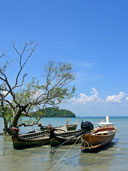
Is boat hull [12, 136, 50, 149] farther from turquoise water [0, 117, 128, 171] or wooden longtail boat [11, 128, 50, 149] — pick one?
turquoise water [0, 117, 128, 171]

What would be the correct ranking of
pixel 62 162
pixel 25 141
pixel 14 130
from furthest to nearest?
1. pixel 25 141
2. pixel 14 130
3. pixel 62 162

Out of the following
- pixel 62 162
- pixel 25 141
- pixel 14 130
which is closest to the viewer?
pixel 62 162

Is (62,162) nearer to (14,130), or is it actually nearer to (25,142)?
(14,130)

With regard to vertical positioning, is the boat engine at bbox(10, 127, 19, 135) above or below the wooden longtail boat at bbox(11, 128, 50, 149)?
above

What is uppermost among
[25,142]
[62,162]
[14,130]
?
[14,130]

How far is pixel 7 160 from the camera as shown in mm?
12125

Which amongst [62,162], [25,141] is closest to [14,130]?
[25,141]

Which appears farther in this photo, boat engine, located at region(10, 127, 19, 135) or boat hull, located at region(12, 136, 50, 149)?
boat hull, located at region(12, 136, 50, 149)

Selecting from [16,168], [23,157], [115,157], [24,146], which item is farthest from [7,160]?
[115,157]

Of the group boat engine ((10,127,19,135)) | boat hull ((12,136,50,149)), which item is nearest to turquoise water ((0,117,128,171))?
boat hull ((12,136,50,149))

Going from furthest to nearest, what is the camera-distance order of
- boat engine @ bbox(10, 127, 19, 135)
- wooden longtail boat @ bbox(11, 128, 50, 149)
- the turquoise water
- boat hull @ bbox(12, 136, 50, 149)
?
1. boat hull @ bbox(12, 136, 50, 149)
2. wooden longtail boat @ bbox(11, 128, 50, 149)
3. boat engine @ bbox(10, 127, 19, 135)
4. the turquoise water

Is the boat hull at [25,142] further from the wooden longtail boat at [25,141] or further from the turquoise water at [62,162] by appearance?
the turquoise water at [62,162]

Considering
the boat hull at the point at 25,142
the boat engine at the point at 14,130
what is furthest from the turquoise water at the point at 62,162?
the boat engine at the point at 14,130

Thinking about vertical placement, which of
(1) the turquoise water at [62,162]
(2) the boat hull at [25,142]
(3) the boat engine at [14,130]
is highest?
(3) the boat engine at [14,130]
